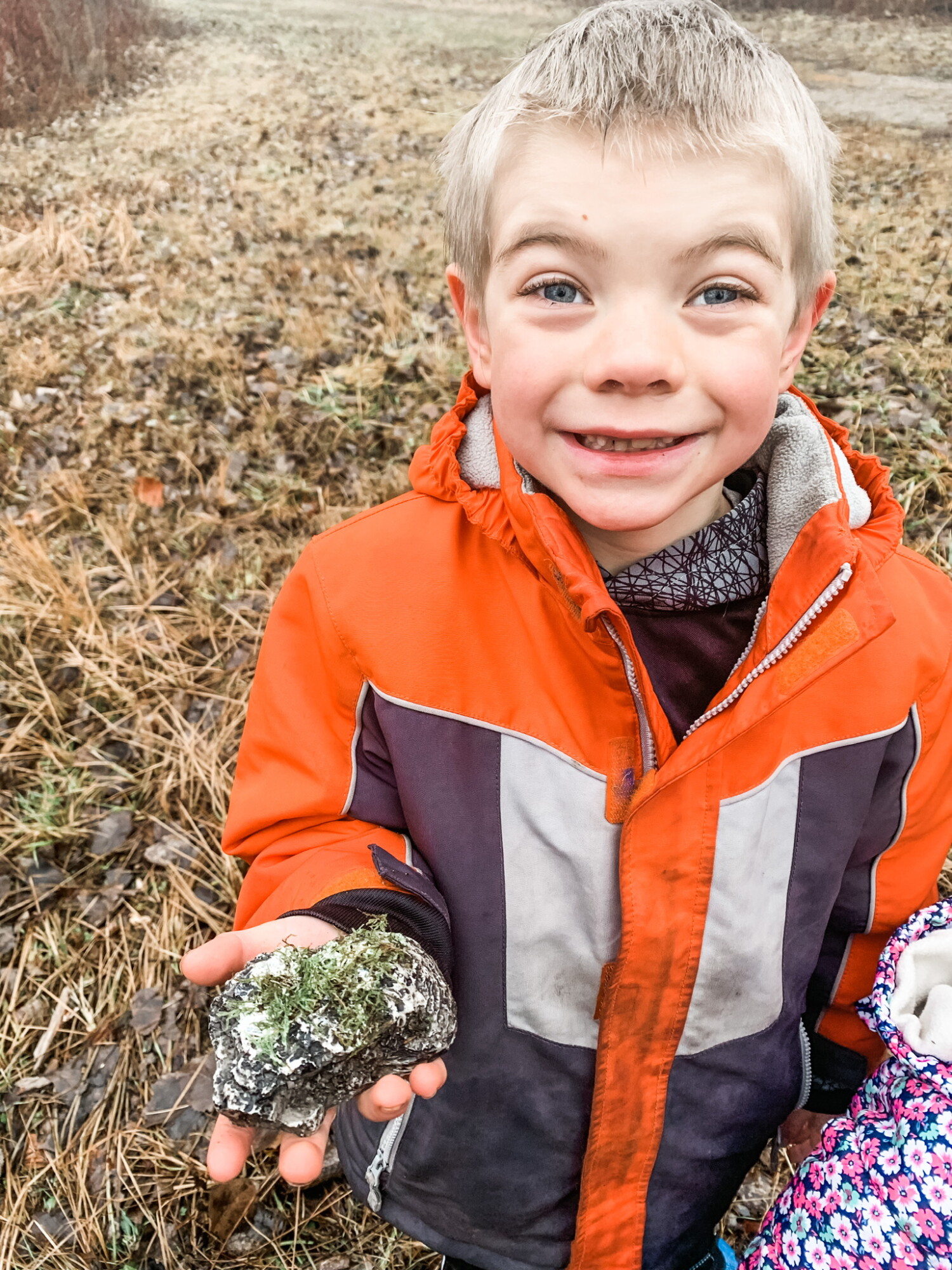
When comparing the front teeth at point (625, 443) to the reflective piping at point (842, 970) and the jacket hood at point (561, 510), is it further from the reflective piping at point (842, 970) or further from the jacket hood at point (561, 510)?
the reflective piping at point (842, 970)

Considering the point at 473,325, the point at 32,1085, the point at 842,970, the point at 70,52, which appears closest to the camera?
the point at 473,325

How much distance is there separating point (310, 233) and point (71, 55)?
1378 millimetres

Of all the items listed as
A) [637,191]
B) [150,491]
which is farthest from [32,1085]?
[637,191]

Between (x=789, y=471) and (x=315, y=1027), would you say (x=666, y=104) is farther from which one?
(x=315, y=1027)

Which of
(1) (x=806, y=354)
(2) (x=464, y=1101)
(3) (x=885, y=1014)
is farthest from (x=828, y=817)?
(1) (x=806, y=354)

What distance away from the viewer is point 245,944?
1471 millimetres

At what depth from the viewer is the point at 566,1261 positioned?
205cm

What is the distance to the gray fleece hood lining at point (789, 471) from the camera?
177 cm

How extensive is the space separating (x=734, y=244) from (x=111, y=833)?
303 cm

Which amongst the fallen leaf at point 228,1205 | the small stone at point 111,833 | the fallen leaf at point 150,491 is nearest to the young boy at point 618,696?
the fallen leaf at point 228,1205

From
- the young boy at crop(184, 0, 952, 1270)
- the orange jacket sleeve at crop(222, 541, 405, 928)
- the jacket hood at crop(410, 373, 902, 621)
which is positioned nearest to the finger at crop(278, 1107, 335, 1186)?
the young boy at crop(184, 0, 952, 1270)

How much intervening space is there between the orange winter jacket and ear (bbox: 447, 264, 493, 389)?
116 millimetres

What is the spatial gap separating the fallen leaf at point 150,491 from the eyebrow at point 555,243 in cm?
303

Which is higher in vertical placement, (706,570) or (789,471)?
(789,471)
